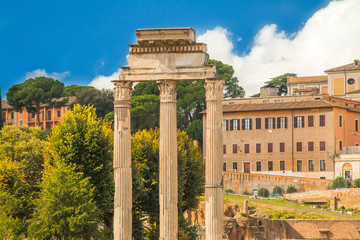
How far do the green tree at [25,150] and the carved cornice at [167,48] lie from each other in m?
10.9

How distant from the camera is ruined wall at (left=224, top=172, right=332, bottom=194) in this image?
7431 centimetres

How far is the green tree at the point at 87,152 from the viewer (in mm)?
35469

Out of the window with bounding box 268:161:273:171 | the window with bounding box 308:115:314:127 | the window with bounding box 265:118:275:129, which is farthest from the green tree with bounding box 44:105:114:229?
the window with bounding box 268:161:273:171

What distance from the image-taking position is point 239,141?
3182 inches

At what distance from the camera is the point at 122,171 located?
2761 centimetres

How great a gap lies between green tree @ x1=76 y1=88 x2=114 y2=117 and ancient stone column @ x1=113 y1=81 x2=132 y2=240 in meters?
60.1

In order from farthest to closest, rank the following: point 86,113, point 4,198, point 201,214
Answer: point 201,214
point 86,113
point 4,198

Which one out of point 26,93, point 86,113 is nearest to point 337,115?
point 26,93

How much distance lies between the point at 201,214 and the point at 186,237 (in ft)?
78.8

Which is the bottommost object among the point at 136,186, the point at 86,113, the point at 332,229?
the point at 332,229

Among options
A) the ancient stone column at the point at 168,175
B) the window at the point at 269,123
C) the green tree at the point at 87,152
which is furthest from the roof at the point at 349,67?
the ancient stone column at the point at 168,175

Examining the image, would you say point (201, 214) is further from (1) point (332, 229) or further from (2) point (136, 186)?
(2) point (136, 186)

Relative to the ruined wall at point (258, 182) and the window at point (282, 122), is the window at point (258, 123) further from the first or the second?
the ruined wall at point (258, 182)

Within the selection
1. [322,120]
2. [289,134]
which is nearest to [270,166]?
[289,134]
